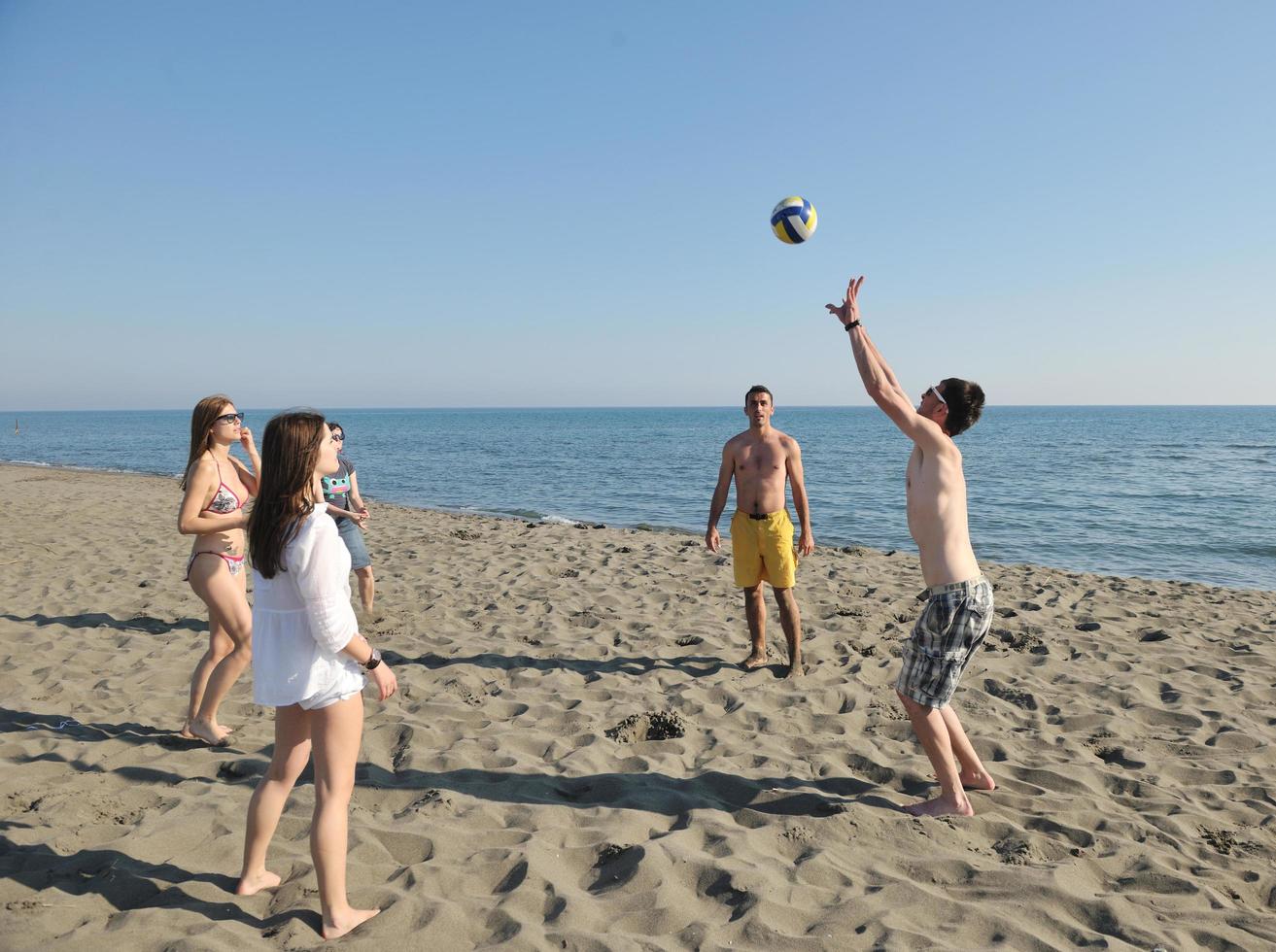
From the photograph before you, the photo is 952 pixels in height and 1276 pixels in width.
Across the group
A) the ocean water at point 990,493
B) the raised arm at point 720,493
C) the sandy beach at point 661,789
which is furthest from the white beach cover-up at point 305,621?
the ocean water at point 990,493

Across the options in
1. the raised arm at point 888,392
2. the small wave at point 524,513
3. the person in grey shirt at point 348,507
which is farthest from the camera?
the small wave at point 524,513

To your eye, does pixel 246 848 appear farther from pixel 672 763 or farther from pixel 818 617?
pixel 818 617

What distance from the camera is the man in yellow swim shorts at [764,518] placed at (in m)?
5.66

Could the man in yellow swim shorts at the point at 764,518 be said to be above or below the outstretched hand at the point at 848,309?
below

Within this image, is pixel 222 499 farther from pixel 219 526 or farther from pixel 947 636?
pixel 947 636

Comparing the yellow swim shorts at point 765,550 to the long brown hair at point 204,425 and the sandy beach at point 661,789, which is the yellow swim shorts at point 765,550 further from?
the long brown hair at point 204,425

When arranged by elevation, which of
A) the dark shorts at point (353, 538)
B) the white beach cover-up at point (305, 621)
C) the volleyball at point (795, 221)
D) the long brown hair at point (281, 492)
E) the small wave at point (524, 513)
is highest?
the volleyball at point (795, 221)

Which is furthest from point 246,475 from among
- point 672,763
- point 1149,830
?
point 1149,830

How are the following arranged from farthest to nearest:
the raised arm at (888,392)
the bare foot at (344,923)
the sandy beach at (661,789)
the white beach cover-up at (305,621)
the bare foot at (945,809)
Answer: the bare foot at (945,809) → the raised arm at (888,392) → the sandy beach at (661,789) → the bare foot at (344,923) → the white beach cover-up at (305,621)

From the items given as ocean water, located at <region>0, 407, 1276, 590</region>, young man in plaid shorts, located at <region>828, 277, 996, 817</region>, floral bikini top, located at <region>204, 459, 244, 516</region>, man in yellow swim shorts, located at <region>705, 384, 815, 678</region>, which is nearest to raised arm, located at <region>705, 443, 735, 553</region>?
man in yellow swim shorts, located at <region>705, 384, 815, 678</region>

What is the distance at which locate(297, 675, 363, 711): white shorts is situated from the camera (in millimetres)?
2477

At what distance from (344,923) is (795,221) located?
5.25 m

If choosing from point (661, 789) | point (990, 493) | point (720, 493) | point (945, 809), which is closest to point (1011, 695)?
point (945, 809)

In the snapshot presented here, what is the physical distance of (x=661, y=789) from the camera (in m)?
3.88
